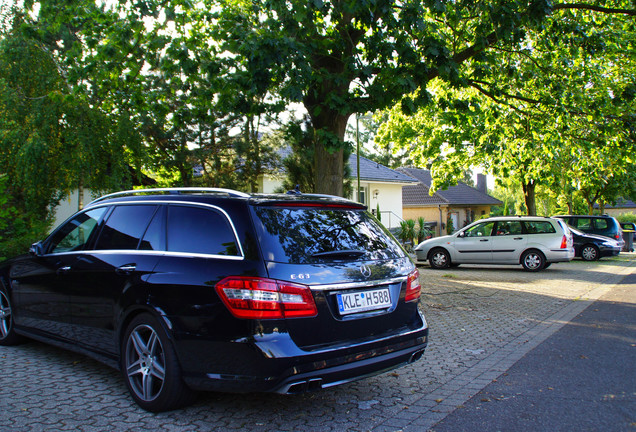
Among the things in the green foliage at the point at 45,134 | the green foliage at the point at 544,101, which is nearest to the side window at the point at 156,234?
the green foliage at the point at 544,101

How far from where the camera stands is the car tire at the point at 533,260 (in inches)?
620

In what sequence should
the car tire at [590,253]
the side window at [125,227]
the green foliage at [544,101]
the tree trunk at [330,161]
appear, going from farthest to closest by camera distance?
the car tire at [590,253]
the green foliage at [544,101]
the tree trunk at [330,161]
the side window at [125,227]

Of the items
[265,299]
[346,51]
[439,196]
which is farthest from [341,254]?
[439,196]

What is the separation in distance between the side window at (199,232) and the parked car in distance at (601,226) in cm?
2127

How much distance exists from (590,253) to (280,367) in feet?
67.2

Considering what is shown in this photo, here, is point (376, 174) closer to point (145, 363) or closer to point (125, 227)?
point (125, 227)

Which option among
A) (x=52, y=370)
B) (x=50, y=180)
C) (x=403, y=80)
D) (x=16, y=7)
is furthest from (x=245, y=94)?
(x=16, y=7)

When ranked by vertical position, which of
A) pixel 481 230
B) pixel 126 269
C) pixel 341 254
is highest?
pixel 481 230

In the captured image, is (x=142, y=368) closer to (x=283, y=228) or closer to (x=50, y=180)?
(x=283, y=228)

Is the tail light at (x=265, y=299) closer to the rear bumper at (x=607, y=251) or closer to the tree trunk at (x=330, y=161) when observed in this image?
the tree trunk at (x=330, y=161)

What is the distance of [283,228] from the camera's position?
3.72 metres

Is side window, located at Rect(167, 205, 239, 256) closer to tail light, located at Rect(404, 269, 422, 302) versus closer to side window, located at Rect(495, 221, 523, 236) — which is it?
tail light, located at Rect(404, 269, 422, 302)

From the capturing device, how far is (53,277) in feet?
16.5

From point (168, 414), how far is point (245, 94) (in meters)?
7.17
